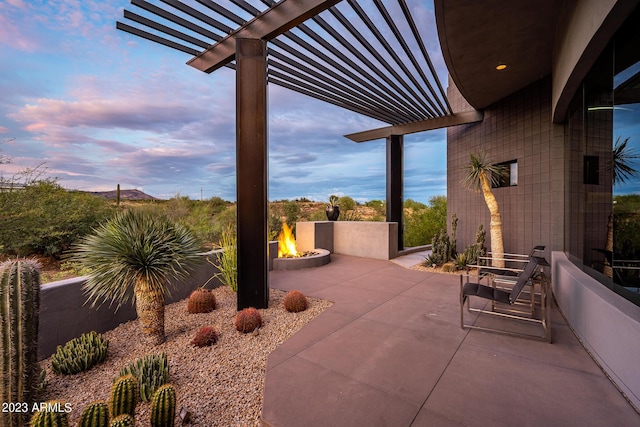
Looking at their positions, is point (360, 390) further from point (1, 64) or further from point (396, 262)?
point (1, 64)

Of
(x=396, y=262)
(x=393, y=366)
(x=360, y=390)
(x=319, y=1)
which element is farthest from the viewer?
(x=396, y=262)

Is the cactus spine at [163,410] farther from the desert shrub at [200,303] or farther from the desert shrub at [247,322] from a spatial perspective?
the desert shrub at [200,303]

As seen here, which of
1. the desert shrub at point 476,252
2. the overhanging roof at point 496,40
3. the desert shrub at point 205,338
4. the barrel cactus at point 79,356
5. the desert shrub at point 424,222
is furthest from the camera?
→ the desert shrub at point 424,222

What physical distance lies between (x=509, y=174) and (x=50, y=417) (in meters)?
7.86

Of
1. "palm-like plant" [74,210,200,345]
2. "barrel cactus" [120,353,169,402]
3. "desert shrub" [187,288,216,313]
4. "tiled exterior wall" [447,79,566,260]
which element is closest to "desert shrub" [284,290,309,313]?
"desert shrub" [187,288,216,313]

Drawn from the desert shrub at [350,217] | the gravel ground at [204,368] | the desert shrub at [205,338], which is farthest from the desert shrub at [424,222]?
the desert shrub at [205,338]

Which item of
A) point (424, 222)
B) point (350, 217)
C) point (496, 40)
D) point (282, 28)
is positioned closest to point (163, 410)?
point (282, 28)

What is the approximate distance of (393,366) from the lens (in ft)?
7.37

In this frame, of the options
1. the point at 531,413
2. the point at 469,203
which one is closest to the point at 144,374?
the point at 531,413

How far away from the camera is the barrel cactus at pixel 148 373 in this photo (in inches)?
74.7

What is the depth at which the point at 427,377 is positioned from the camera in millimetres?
2096

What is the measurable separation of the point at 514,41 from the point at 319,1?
3.14 metres

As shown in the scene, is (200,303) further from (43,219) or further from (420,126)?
(420,126)

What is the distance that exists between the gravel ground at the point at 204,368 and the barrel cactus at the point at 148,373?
0.09 metres
